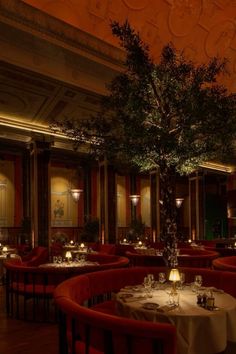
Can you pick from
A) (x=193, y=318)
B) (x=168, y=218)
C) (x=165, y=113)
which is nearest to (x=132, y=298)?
(x=193, y=318)

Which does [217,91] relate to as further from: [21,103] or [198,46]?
[21,103]

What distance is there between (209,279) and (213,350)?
1.57 meters

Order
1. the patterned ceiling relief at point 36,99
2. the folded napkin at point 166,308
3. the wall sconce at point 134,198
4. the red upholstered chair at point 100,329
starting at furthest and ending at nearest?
the wall sconce at point 134,198
the patterned ceiling relief at point 36,99
the folded napkin at point 166,308
the red upholstered chair at point 100,329

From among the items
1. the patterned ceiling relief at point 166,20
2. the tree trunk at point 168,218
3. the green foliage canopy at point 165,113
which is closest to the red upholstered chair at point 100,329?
the tree trunk at point 168,218

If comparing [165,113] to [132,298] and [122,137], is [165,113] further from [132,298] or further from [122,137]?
[132,298]

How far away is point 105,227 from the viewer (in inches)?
514

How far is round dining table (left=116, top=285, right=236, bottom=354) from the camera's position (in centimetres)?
313

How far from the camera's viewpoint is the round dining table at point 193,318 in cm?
313

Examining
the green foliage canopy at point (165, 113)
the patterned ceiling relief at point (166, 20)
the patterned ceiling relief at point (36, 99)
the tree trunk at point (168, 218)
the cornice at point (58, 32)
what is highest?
the patterned ceiling relief at point (166, 20)

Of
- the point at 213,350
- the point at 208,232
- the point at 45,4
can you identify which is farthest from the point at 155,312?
the point at 208,232

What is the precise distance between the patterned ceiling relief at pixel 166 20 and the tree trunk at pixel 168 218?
121 inches

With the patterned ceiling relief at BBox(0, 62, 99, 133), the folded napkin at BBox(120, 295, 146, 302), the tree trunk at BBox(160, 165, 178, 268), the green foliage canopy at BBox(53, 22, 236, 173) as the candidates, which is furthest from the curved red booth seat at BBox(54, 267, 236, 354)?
the patterned ceiling relief at BBox(0, 62, 99, 133)

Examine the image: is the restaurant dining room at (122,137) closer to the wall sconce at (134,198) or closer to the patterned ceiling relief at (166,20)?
the patterned ceiling relief at (166,20)

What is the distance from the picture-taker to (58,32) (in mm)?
6387
